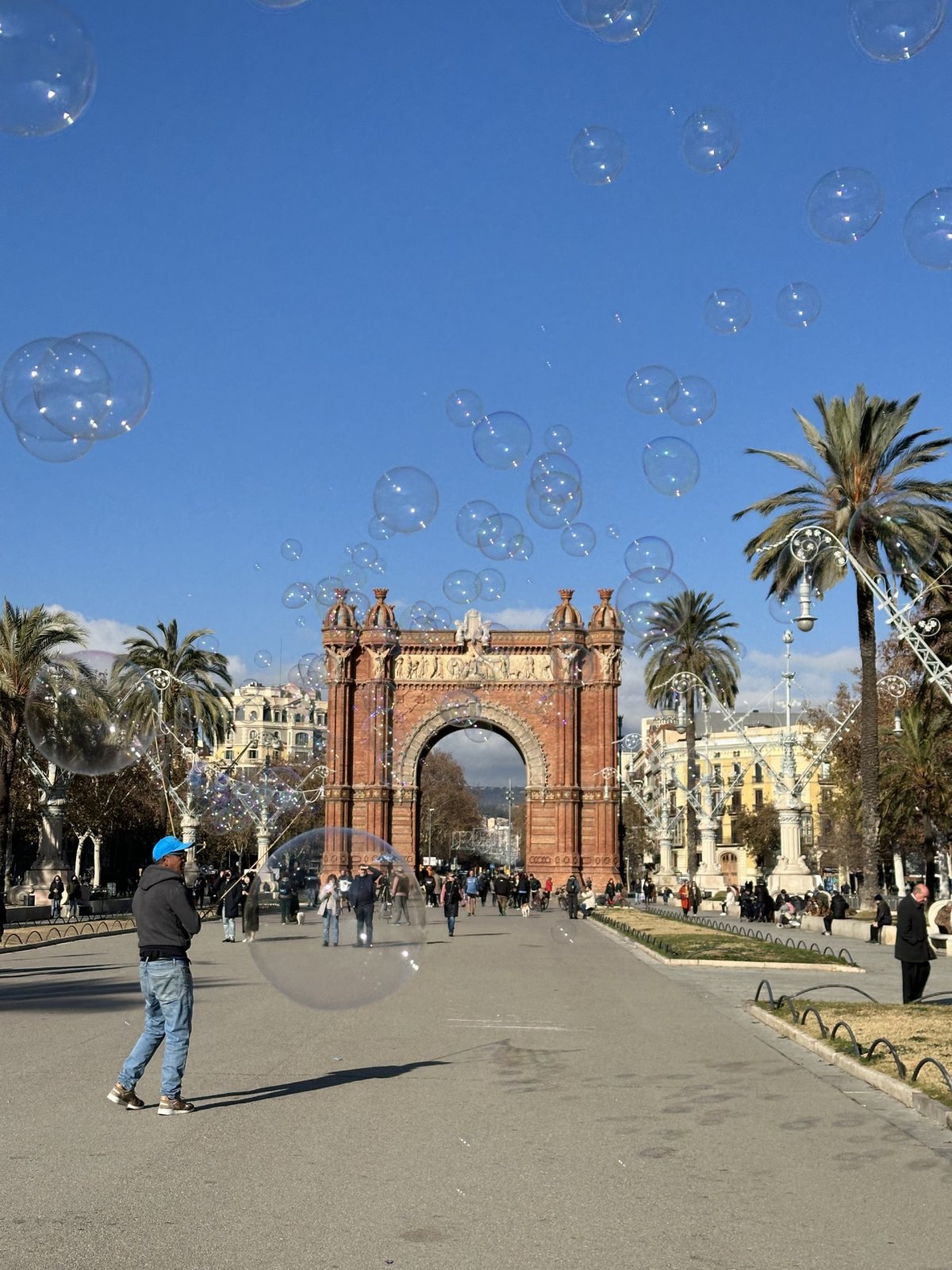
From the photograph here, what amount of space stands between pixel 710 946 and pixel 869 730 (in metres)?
8.45

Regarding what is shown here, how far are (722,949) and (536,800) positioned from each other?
37105 mm

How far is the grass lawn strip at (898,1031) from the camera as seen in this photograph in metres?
9.89

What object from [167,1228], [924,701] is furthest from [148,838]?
[167,1228]

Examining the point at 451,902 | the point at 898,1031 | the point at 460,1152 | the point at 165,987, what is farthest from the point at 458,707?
the point at 460,1152

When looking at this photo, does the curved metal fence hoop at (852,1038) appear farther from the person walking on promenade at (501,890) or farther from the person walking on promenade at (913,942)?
the person walking on promenade at (501,890)

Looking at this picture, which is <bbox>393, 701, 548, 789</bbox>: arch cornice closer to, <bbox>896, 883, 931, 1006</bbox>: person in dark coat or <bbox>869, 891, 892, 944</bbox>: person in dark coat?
<bbox>869, 891, 892, 944</bbox>: person in dark coat

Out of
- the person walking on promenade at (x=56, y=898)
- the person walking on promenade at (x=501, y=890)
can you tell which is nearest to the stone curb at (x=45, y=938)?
the person walking on promenade at (x=56, y=898)

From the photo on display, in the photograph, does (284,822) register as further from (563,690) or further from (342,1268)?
(342,1268)

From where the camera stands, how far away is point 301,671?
49.3m

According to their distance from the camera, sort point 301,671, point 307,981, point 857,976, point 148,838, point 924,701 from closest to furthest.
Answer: point 307,981, point 857,976, point 924,701, point 301,671, point 148,838

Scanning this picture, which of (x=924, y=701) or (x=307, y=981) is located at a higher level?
(x=924, y=701)

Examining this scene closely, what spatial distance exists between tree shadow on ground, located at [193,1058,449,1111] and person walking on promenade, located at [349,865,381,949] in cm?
104

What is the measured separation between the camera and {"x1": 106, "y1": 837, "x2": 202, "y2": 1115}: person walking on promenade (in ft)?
26.7

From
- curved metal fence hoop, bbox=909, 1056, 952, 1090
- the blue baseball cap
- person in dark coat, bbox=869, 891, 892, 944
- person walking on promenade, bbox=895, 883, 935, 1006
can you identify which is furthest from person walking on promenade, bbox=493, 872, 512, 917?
the blue baseball cap
